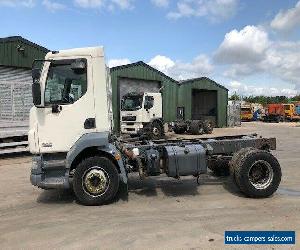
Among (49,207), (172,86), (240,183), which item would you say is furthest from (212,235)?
(172,86)

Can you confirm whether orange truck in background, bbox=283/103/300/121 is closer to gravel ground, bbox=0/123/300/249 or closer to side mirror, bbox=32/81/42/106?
gravel ground, bbox=0/123/300/249

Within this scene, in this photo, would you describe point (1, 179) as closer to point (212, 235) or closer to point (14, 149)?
point (14, 149)

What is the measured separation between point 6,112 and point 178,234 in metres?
13.6

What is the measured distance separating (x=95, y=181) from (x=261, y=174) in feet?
12.0

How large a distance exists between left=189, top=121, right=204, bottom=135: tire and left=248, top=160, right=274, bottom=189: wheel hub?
20043 millimetres

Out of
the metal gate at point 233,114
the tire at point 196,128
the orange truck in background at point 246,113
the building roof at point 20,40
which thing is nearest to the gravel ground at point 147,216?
the building roof at point 20,40

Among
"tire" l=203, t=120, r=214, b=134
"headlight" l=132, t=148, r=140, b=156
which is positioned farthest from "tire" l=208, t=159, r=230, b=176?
"tire" l=203, t=120, r=214, b=134

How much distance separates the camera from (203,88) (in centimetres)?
3700

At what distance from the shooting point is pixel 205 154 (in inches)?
341

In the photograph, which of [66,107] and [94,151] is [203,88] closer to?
[94,151]

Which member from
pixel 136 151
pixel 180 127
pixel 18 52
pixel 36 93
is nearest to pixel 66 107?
pixel 36 93

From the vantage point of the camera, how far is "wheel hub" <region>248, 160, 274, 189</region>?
329 inches

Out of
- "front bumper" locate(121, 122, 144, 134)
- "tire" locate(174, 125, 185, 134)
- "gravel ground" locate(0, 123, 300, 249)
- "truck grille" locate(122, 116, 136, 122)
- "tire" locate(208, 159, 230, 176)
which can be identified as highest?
"truck grille" locate(122, 116, 136, 122)

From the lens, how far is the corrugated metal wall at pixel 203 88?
34.6 meters
